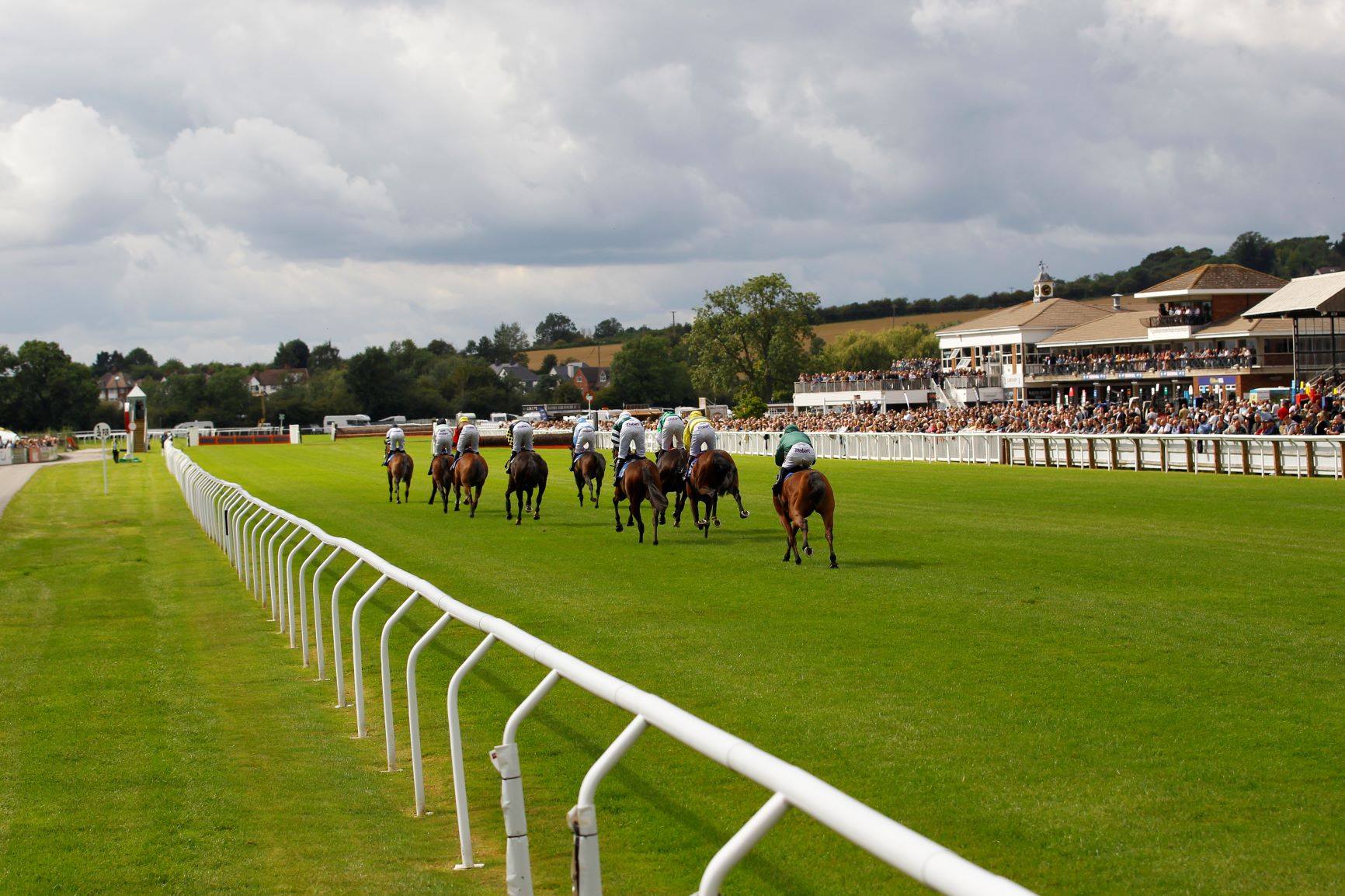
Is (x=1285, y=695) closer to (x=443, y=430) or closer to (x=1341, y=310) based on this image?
(x=443, y=430)

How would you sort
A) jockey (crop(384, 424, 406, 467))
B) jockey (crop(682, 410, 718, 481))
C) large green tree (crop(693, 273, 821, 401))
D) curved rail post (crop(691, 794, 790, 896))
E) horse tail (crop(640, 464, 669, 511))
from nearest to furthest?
curved rail post (crop(691, 794, 790, 896)) < horse tail (crop(640, 464, 669, 511)) < jockey (crop(682, 410, 718, 481)) < jockey (crop(384, 424, 406, 467)) < large green tree (crop(693, 273, 821, 401))

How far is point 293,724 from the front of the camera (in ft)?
25.6

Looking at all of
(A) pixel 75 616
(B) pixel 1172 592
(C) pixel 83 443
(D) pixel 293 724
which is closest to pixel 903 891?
(D) pixel 293 724

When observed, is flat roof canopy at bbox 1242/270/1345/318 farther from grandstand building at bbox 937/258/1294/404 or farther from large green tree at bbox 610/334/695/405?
large green tree at bbox 610/334/695/405

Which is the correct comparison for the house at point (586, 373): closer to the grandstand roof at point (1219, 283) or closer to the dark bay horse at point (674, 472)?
the grandstand roof at point (1219, 283)

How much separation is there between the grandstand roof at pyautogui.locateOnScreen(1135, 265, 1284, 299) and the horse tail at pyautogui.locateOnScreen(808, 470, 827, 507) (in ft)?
145

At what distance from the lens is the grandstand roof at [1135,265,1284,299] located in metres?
52.9

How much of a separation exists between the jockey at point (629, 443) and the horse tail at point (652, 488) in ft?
2.86

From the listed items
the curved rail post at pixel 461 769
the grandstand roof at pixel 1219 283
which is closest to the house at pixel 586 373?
the grandstand roof at pixel 1219 283

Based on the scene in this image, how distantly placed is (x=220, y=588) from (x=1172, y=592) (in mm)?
9584

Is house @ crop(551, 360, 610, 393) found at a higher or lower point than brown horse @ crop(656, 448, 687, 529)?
higher

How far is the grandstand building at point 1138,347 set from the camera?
158 feet

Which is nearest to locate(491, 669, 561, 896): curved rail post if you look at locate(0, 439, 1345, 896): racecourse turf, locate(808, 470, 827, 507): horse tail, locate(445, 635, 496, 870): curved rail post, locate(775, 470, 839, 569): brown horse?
locate(0, 439, 1345, 896): racecourse turf

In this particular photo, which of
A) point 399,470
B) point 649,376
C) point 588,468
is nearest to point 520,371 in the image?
point 649,376
